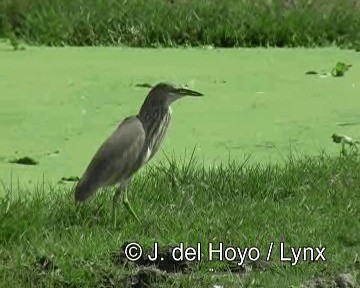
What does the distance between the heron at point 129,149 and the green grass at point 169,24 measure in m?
3.66

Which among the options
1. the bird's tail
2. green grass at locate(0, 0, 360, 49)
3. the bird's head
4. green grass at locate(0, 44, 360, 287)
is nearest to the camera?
green grass at locate(0, 44, 360, 287)

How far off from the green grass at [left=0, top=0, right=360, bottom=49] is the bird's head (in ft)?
12.0

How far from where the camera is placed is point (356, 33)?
8680mm

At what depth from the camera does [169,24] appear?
851 centimetres

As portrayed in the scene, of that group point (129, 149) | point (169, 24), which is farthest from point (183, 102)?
point (129, 149)

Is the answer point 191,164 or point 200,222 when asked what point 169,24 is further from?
point 200,222

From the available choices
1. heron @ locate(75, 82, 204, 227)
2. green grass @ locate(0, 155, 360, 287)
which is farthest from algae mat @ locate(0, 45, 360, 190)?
heron @ locate(75, 82, 204, 227)

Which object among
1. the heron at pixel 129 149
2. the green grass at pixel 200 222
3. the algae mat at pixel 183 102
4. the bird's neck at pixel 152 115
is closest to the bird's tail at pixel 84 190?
the heron at pixel 129 149

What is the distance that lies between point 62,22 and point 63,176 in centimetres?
321

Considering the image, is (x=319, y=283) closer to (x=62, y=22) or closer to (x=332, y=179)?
(x=332, y=179)

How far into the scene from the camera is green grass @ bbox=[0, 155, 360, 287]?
417cm

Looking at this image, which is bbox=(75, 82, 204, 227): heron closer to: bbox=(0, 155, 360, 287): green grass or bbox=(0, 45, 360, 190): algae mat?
bbox=(0, 155, 360, 287): green grass

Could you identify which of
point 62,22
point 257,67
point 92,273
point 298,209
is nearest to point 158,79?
point 257,67

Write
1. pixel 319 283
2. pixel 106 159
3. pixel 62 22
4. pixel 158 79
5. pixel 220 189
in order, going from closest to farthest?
pixel 319 283, pixel 106 159, pixel 220 189, pixel 158 79, pixel 62 22
